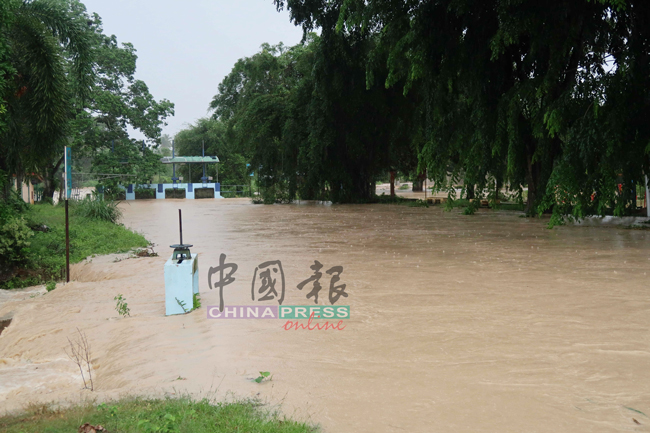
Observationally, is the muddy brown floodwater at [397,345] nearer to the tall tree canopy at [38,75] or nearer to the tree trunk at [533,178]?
the tall tree canopy at [38,75]

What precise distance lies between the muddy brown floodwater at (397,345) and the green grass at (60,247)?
0.71 metres

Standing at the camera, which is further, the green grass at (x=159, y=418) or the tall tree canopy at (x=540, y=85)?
the tall tree canopy at (x=540, y=85)

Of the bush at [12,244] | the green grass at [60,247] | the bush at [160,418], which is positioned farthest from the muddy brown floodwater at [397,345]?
the bush at [12,244]

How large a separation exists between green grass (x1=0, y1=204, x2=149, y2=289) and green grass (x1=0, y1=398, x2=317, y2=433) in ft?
23.5

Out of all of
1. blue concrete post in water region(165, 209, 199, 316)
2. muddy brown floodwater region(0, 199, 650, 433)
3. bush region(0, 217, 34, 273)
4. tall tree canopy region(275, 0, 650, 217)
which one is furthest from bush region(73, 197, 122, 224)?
blue concrete post in water region(165, 209, 199, 316)

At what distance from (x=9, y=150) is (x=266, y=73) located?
2399 cm

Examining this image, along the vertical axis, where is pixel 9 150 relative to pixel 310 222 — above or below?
above

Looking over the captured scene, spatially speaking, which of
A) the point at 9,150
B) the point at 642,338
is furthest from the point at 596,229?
the point at 9,150

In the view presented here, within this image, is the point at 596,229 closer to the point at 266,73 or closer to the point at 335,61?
the point at 335,61

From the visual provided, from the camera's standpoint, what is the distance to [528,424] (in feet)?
11.5

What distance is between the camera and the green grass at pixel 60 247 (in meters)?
10.3

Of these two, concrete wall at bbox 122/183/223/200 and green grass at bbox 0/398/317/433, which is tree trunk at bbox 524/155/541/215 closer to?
green grass at bbox 0/398/317/433

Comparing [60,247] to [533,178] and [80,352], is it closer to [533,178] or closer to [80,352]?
[80,352]

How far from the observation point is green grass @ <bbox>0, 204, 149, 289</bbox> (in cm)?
1030
